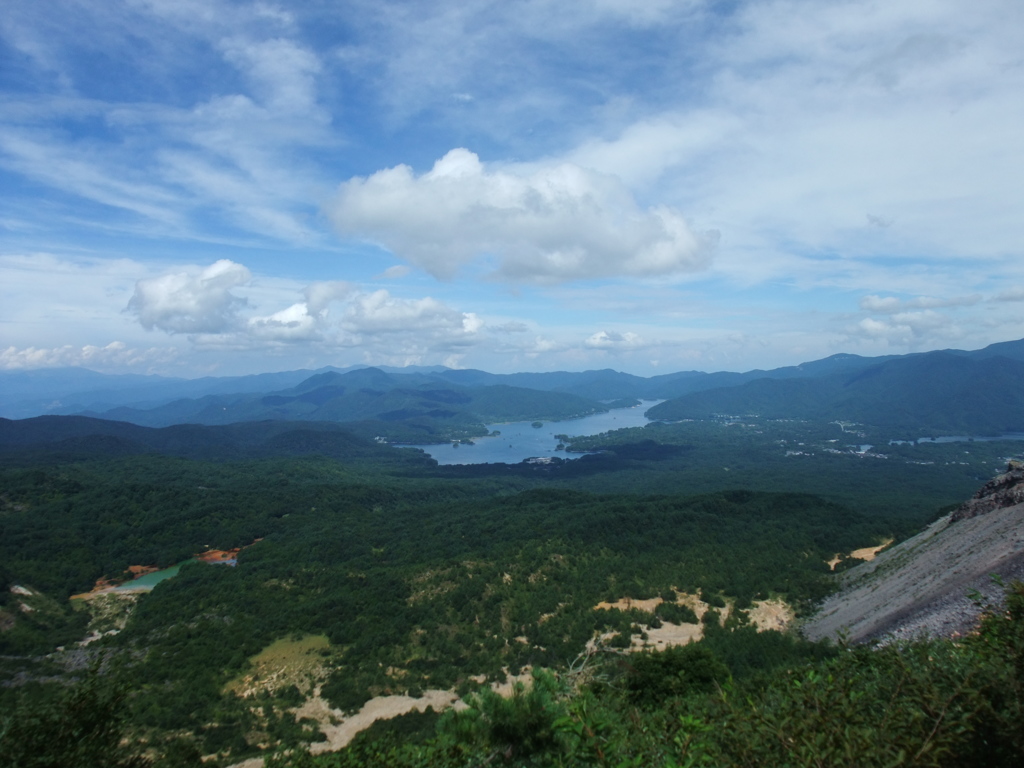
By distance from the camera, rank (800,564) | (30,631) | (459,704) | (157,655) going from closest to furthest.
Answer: (459,704)
(157,655)
(30,631)
(800,564)

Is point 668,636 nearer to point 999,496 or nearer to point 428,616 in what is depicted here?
point 428,616

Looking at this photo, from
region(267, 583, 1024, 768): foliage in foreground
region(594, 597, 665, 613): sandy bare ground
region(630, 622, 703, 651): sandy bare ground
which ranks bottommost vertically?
region(594, 597, 665, 613): sandy bare ground

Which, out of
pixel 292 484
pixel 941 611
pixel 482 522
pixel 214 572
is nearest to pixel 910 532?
pixel 941 611

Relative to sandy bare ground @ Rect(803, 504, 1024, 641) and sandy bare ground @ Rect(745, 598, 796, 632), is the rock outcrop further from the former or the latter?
sandy bare ground @ Rect(745, 598, 796, 632)

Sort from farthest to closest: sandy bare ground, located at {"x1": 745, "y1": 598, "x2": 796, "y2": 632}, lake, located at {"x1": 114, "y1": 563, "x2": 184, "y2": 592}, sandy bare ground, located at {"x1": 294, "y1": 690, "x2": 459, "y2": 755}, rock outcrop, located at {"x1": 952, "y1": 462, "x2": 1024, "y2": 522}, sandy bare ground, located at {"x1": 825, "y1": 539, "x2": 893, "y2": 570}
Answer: lake, located at {"x1": 114, "y1": 563, "x2": 184, "y2": 592} < sandy bare ground, located at {"x1": 825, "y1": 539, "x2": 893, "y2": 570} < rock outcrop, located at {"x1": 952, "y1": 462, "x2": 1024, "y2": 522} < sandy bare ground, located at {"x1": 745, "y1": 598, "x2": 796, "y2": 632} < sandy bare ground, located at {"x1": 294, "y1": 690, "x2": 459, "y2": 755}

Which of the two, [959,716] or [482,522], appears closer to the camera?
[959,716]

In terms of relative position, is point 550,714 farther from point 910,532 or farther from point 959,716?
point 910,532

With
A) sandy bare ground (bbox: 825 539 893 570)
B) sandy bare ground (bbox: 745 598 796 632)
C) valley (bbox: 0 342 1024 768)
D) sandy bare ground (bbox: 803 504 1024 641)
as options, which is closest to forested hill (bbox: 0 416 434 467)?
valley (bbox: 0 342 1024 768)

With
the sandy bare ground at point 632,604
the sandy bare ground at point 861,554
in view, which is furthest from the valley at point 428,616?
the sandy bare ground at point 861,554

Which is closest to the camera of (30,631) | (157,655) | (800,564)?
(157,655)
